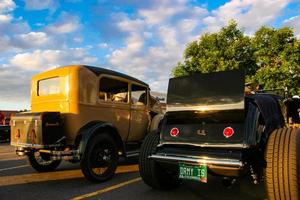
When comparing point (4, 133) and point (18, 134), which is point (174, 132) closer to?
point (18, 134)

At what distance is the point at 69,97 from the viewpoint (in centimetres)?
728

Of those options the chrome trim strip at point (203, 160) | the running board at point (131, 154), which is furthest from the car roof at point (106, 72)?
the chrome trim strip at point (203, 160)

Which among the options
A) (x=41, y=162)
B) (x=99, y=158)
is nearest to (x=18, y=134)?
(x=41, y=162)

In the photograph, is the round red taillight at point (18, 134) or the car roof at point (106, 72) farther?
Result: the car roof at point (106, 72)

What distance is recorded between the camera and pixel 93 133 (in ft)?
22.8

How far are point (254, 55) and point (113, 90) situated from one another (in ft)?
61.8

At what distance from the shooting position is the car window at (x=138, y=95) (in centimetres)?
862

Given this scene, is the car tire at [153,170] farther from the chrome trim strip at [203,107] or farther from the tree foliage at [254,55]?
the tree foliage at [254,55]

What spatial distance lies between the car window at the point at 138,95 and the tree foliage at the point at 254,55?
14989mm

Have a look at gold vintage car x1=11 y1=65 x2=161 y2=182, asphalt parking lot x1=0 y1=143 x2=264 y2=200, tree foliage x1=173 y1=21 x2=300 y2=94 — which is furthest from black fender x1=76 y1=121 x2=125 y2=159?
tree foliage x1=173 y1=21 x2=300 y2=94

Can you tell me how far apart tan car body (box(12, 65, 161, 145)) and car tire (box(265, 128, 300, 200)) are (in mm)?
3973

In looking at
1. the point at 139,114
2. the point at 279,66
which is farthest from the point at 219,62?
the point at 139,114

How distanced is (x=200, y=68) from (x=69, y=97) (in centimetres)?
1954

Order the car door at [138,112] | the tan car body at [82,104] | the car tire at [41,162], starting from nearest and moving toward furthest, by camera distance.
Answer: the tan car body at [82,104] → the car tire at [41,162] → the car door at [138,112]
